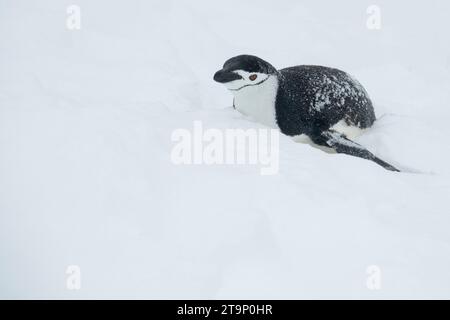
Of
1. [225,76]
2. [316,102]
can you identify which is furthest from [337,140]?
[225,76]

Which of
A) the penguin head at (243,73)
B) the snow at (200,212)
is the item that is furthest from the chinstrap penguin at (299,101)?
the snow at (200,212)

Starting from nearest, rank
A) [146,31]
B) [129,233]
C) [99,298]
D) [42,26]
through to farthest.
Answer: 1. [99,298]
2. [129,233]
3. [42,26]
4. [146,31]

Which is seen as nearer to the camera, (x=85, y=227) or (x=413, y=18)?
(x=85, y=227)

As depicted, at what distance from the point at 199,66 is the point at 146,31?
2.66 ft

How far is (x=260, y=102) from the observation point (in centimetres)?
307

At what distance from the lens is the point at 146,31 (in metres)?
5.44

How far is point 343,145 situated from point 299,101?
15.8 inches

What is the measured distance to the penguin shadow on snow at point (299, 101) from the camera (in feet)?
9.79

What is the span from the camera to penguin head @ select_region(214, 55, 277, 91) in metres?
2.94

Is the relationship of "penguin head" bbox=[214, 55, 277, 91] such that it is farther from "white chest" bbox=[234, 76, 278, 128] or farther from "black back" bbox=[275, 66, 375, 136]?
"black back" bbox=[275, 66, 375, 136]

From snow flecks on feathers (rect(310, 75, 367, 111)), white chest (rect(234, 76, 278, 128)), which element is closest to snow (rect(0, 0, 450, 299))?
white chest (rect(234, 76, 278, 128))

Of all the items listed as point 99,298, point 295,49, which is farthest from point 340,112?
point 295,49

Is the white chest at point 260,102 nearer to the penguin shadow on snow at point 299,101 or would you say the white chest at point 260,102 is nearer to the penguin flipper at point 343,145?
the penguin shadow on snow at point 299,101

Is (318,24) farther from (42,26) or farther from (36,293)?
(36,293)
